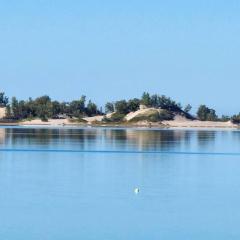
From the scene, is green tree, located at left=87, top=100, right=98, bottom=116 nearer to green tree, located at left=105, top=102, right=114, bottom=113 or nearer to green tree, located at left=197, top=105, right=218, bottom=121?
green tree, located at left=105, top=102, right=114, bottom=113

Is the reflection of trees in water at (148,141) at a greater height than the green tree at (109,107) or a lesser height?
lesser

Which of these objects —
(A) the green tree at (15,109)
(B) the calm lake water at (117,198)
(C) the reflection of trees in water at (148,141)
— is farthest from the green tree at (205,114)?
(B) the calm lake water at (117,198)

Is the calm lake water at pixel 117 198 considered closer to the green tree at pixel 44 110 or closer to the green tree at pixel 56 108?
the green tree at pixel 44 110

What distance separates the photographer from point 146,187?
93.1 ft

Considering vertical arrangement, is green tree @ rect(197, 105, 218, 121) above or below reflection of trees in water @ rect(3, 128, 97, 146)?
above

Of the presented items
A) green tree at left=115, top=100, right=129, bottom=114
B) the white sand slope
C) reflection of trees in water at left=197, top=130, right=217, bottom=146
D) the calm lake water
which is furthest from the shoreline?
the calm lake water

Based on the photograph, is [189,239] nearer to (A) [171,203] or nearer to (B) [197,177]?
(A) [171,203]

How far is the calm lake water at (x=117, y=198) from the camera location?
20422 mm

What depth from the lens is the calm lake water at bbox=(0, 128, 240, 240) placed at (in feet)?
67.0

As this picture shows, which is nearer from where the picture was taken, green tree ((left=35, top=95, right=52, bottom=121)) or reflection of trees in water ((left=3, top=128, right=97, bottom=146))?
reflection of trees in water ((left=3, top=128, right=97, bottom=146))

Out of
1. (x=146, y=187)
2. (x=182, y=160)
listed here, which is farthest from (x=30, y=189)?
(x=182, y=160)

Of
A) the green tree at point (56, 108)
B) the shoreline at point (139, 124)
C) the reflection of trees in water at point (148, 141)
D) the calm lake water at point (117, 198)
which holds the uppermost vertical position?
the green tree at point (56, 108)

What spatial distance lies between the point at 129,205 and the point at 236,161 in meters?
18.2

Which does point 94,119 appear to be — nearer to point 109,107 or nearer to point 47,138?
point 109,107
